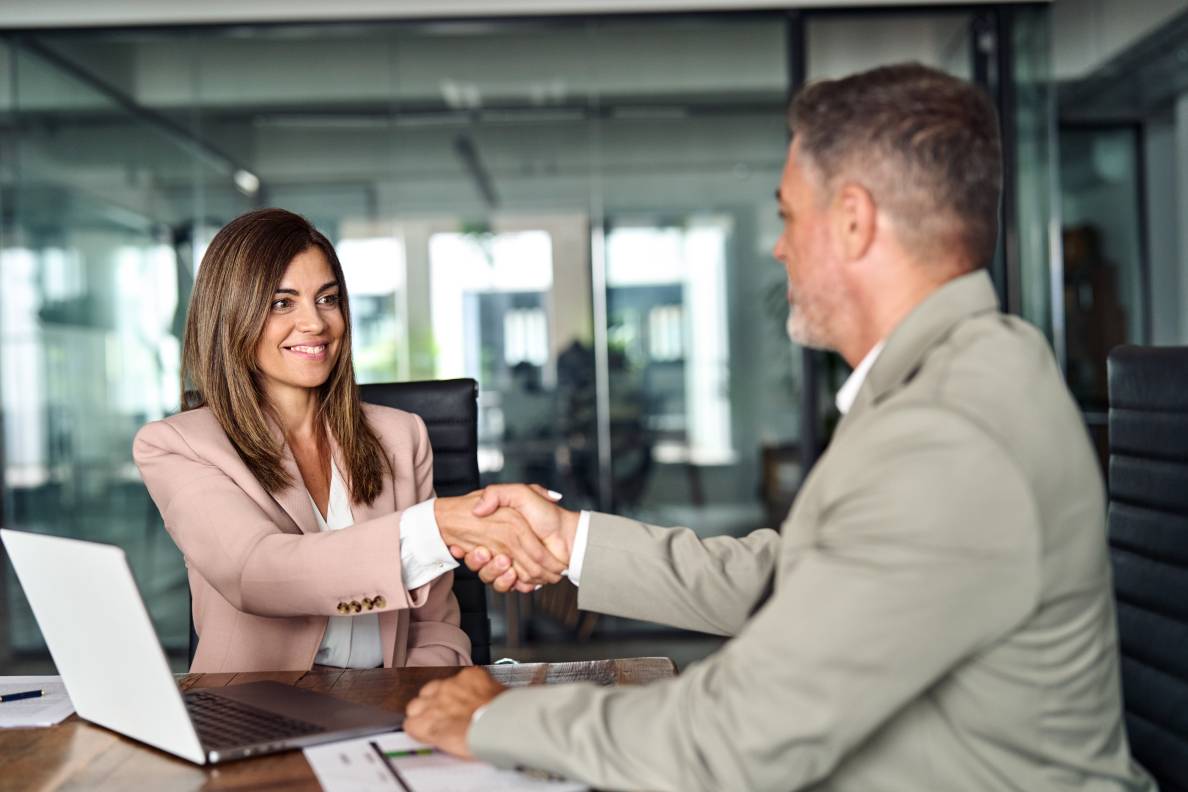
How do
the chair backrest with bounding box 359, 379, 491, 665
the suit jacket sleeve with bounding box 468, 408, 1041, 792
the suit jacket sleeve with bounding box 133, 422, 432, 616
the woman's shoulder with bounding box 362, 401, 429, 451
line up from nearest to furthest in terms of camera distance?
the suit jacket sleeve with bounding box 468, 408, 1041, 792, the suit jacket sleeve with bounding box 133, 422, 432, 616, the woman's shoulder with bounding box 362, 401, 429, 451, the chair backrest with bounding box 359, 379, 491, 665

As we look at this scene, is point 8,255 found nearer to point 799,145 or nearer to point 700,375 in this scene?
point 700,375

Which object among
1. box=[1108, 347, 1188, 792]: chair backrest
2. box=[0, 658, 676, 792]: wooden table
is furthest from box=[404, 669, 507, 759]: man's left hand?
box=[1108, 347, 1188, 792]: chair backrest

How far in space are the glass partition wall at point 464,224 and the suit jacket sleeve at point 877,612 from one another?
394 centimetres

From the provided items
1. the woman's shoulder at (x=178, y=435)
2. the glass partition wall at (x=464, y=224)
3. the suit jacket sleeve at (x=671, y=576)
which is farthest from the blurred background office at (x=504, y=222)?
the suit jacket sleeve at (x=671, y=576)

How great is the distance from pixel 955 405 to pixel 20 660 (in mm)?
5041

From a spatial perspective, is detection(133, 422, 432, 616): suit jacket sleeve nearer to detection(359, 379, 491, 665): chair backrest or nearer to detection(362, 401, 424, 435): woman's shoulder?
detection(362, 401, 424, 435): woman's shoulder

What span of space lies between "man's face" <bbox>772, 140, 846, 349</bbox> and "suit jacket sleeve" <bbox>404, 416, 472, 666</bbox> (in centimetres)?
111

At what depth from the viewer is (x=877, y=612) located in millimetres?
984

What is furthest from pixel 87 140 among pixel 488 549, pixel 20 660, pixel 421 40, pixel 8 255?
pixel 488 549

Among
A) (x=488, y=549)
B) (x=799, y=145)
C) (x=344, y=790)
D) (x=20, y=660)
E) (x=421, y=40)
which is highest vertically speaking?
(x=421, y=40)

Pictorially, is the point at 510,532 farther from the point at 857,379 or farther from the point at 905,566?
the point at 905,566

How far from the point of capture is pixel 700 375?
16.5 feet

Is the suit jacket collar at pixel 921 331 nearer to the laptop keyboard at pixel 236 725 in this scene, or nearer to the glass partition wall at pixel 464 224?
the laptop keyboard at pixel 236 725

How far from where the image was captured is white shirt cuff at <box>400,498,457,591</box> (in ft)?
5.74
